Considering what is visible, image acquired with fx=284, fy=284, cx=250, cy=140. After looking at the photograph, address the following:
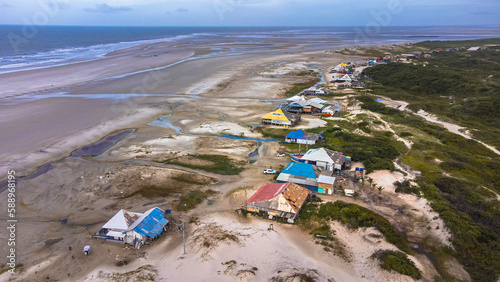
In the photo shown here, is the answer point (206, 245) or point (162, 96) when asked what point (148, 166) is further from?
point (162, 96)

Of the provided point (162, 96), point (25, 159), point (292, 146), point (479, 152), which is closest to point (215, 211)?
point (292, 146)

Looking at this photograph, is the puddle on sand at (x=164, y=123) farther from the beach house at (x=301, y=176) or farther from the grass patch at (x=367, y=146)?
the grass patch at (x=367, y=146)

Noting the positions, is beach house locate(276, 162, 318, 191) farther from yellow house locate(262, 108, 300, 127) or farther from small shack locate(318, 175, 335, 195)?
yellow house locate(262, 108, 300, 127)

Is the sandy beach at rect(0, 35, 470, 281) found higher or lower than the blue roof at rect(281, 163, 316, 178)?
lower

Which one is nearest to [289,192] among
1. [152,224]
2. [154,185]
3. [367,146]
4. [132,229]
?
[152,224]

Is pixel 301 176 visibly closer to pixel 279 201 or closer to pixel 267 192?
pixel 267 192

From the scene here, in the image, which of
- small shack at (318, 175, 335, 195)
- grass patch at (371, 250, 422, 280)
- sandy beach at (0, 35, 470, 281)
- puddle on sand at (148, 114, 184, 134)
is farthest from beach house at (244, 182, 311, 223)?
puddle on sand at (148, 114, 184, 134)

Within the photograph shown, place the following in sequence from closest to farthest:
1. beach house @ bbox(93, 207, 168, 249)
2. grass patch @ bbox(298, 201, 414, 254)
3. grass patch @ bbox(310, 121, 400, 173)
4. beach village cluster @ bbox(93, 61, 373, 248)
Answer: grass patch @ bbox(298, 201, 414, 254)
beach house @ bbox(93, 207, 168, 249)
beach village cluster @ bbox(93, 61, 373, 248)
grass patch @ bbox(310, 121, 400, 173)
